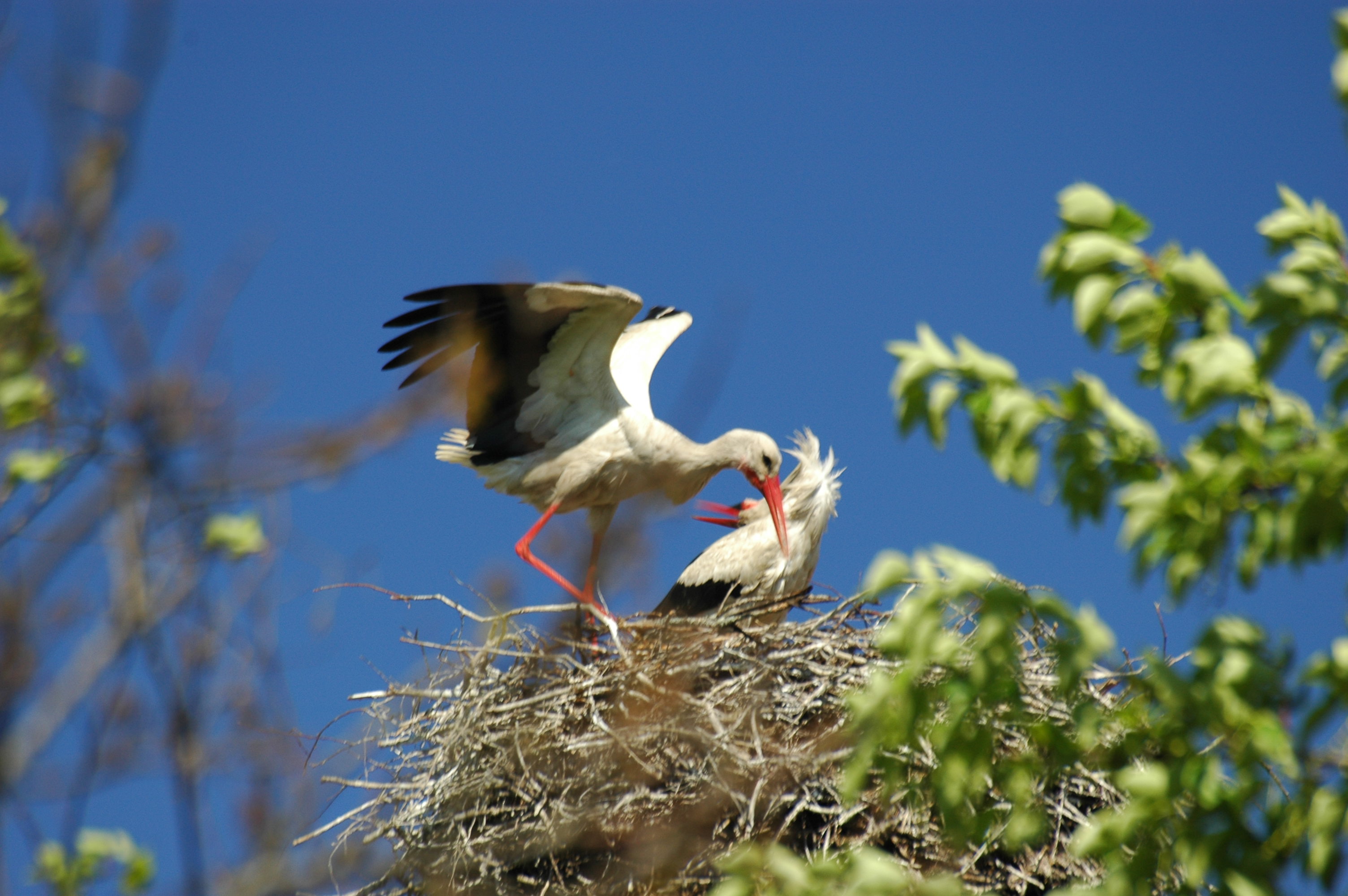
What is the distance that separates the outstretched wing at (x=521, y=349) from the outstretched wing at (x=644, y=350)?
1.72 ft

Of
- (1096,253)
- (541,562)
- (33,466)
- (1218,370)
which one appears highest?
(1096,253)

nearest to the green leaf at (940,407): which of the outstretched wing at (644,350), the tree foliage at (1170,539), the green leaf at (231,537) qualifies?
the tree foliage at (1170,539)

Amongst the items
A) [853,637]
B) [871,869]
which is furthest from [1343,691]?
[853,637]

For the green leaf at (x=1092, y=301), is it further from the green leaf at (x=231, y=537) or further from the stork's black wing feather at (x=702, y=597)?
the stork's black wing feather at (x=702, y=597)

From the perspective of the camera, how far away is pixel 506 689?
496 cm

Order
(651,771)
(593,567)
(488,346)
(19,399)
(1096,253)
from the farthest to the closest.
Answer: (593,567), (488,346), (651,771), (19,399), (1096,253)

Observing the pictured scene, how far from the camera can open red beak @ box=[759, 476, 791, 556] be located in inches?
247

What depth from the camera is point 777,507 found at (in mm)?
6410

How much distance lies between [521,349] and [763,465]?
5.14 feet

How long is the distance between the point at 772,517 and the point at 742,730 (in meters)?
2.00

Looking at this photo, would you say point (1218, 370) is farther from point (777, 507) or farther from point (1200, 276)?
point (777, 507)

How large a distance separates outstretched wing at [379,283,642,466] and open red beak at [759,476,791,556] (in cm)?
102

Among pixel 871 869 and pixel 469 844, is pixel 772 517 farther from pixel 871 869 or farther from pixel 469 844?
pixel 871 869

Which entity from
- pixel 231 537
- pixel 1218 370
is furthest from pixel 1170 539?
pixel 231 537
